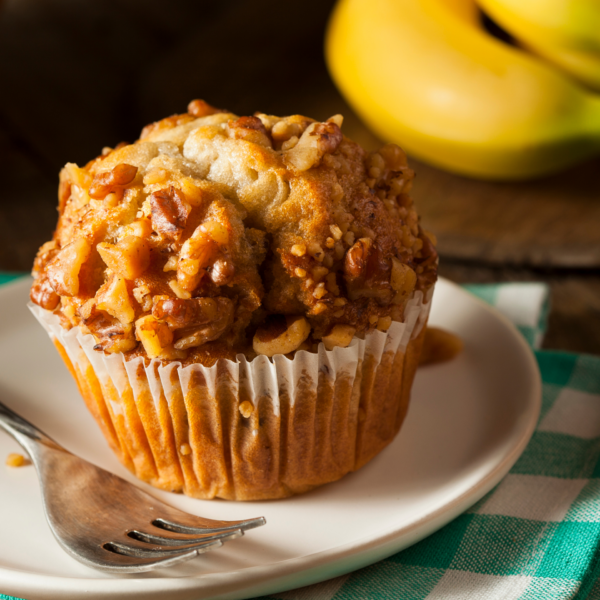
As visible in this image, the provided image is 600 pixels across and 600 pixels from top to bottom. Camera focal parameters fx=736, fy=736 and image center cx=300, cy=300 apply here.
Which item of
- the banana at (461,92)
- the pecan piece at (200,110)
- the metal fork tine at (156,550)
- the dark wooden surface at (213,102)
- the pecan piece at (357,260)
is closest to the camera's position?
the metal fork tine at (156,550)

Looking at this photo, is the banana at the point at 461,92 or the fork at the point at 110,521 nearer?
the fork at the point at 110,521

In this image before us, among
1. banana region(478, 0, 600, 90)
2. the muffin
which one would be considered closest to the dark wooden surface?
banana region(478, 0, 600, 90)

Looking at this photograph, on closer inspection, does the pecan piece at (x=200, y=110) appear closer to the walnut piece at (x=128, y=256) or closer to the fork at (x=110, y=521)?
the walnut piece at (x=128, y=256)

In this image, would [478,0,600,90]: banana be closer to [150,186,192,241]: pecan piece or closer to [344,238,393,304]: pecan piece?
[344,238,393,304]: pecan piece

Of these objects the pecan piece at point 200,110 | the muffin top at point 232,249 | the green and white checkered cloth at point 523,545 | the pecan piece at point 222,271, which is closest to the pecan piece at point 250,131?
the muffin top at point 232,249

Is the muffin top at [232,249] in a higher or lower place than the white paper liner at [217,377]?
higher

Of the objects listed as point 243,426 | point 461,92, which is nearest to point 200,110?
point 243,426

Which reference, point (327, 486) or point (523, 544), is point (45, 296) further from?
point (523, 544)
